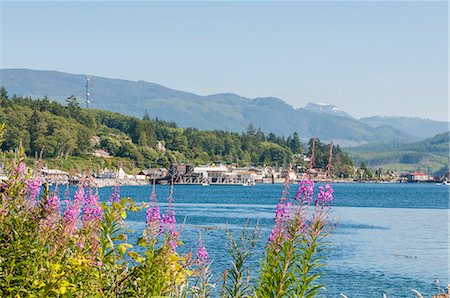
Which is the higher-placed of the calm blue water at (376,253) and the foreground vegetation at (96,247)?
the foreground vegetation at (96,247)

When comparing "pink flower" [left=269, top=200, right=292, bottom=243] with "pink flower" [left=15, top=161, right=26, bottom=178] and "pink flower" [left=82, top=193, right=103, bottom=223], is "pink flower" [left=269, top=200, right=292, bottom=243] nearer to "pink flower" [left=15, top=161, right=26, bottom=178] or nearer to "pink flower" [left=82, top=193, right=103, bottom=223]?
"pink flower" [left=82, top=193, right=103, bottom=223]

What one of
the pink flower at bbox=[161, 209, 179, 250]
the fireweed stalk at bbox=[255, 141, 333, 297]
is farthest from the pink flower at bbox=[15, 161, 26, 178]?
the fireweed stalk at bbox=[255, 141, 333, 297]

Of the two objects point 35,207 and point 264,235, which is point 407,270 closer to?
point 264,235

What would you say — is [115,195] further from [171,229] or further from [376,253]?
[376,253]

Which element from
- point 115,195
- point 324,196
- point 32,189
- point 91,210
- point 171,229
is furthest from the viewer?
point 115,195

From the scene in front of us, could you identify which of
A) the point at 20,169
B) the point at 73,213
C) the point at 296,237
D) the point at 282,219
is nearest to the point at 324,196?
the point at 296,237

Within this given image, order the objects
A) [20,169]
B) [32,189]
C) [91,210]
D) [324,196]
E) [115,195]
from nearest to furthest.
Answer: [324,196] → [20,169] → [91,210] → [32,189] → [115,195]

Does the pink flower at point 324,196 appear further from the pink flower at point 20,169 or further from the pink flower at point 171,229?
the pink flower at point 20,169

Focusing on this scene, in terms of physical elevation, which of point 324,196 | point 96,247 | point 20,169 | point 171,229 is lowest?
point 96,247

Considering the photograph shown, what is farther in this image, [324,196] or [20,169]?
[20,169]

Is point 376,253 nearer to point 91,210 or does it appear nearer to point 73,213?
point 91,210

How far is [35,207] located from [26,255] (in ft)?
2.66

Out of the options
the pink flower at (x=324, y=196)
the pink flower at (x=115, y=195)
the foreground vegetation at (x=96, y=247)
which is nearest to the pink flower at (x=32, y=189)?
the foreground vegetation at (x=96, y=247)

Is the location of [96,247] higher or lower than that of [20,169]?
lower
